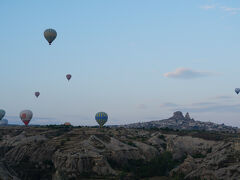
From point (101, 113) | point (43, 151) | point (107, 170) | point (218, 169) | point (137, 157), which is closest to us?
point (218, 169)

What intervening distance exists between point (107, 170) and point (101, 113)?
2239 inches

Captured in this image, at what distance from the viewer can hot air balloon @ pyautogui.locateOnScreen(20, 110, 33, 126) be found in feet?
434

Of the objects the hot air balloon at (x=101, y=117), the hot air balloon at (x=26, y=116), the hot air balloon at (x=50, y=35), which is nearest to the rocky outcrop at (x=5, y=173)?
the hot air balloon at (x=50, y=35)

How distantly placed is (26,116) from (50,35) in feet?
164

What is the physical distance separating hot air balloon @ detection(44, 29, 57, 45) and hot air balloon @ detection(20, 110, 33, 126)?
48.1m

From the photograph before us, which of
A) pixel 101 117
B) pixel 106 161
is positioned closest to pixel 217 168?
pixel 106 161

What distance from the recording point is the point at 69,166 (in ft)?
207

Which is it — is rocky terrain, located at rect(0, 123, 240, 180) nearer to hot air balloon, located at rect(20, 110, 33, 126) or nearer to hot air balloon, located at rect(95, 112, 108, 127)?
hot air balloon, located at rect(95, 112, 108, 127)

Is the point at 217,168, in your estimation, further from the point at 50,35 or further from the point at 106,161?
the point at 50,35

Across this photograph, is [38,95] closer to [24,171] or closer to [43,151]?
[43,151]

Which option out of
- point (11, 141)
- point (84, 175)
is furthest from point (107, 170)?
point (11, 141)

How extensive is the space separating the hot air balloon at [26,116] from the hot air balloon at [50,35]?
48.1 metres

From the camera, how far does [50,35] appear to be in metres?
94.3

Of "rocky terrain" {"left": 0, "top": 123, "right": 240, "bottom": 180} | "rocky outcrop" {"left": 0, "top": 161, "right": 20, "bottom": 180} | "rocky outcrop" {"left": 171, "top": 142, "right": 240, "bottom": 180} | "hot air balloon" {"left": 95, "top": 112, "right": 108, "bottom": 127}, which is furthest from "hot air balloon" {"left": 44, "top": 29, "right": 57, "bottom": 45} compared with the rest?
"rocky outcrop" {"left": 171, "top": 142, "right": 240, "bottom": 180}
